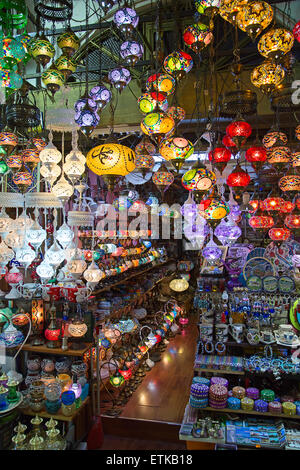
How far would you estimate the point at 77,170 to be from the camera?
2758mm

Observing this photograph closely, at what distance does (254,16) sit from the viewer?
204 cm

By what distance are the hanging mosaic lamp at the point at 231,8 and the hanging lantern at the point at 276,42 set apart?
23 centimetres

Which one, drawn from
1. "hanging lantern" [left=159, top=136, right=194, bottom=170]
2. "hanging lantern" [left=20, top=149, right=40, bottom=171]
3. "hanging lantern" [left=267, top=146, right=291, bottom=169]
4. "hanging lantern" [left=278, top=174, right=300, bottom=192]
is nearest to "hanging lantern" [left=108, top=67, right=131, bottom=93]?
"hanging lantern" [left=159, top=136, right=194, bottom=170]

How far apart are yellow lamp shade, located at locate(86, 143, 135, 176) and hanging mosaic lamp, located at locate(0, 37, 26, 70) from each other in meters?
0.81

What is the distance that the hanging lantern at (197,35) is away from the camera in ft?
7.85

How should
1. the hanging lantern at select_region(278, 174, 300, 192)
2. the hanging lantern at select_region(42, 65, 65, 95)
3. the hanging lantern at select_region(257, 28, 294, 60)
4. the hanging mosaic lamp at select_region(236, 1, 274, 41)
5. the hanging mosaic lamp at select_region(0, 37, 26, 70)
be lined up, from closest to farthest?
the hanging mosaic lamp at select_region(236, 1, 274, 41)
the hanging lantern at select_region(257, 28, 294, 60)
the hanging mosaic lamp at select_region(0, 37, 26, 70)
the hanging lantern at select_region(42, 65, 65, 95)
the hanging lantern at select_region(278, 174, 300, 192)

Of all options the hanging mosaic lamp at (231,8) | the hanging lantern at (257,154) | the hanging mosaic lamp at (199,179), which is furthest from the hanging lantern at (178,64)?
the hanging lantern at (257,154)

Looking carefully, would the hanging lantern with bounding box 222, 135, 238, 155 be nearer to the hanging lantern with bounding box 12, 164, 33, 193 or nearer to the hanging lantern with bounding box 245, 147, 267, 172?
the hanging lantern with bounding box 245, 147, 267, 172

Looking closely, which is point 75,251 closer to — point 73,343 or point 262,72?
point 73,343

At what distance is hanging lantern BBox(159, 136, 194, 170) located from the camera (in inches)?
95.9

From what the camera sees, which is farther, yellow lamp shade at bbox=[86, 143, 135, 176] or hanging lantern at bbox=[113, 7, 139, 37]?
hanging lantern at bbox=[113, 7, 139, 37]

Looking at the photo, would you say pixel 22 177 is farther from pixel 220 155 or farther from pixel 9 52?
pixel 220 155

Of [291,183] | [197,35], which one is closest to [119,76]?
[197,35]

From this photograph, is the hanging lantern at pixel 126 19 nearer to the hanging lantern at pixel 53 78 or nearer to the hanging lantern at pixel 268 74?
the hanging lantern at pixel 53 78
